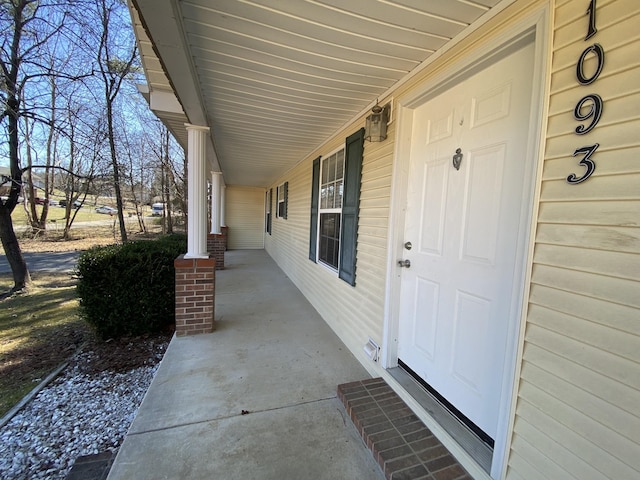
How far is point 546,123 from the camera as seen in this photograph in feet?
3.62

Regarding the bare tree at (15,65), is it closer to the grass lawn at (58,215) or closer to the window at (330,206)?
the window at (330,206)

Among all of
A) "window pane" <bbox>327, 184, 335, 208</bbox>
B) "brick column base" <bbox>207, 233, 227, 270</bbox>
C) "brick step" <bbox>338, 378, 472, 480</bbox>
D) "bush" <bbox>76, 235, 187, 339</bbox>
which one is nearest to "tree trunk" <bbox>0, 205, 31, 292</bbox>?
"brick column base" <bbox>207, 233, 227, 270</bbox>

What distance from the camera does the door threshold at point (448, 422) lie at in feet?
4.66

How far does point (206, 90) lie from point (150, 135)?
39.7 feet

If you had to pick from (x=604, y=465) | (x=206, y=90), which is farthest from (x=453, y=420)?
(x=206, y=90)

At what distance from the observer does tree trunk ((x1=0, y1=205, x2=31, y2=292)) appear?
18.8ft

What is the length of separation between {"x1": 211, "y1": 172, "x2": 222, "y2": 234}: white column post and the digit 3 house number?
679cm

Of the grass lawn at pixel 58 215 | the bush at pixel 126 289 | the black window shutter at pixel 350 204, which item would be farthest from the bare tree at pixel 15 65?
the grass lawn at pixel 58 215

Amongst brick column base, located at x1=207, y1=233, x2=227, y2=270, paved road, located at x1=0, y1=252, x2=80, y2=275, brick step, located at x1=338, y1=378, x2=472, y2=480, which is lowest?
paved road, located at x1=0, y1=252, x2=80, y2=275

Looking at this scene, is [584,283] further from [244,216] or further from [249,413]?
[244,216]

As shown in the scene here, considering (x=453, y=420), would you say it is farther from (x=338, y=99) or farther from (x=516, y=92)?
(x=338, y=99)

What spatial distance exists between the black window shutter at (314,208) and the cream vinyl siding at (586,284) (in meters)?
3.19

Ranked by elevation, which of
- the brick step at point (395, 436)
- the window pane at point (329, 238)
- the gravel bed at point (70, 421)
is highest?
the window pane at point (329, 238)

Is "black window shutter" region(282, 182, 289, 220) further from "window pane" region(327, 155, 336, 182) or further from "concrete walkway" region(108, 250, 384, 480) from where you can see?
"concrete walkway" region(108, 250, 384, 480)
